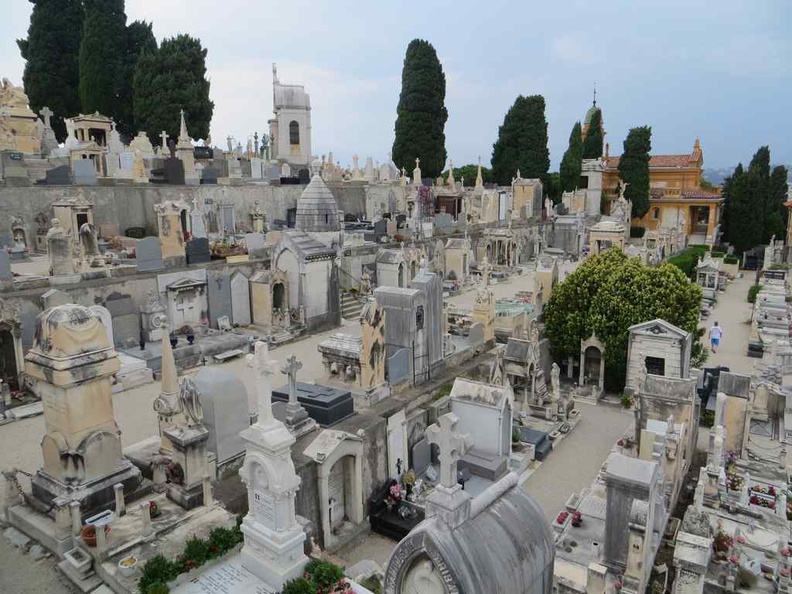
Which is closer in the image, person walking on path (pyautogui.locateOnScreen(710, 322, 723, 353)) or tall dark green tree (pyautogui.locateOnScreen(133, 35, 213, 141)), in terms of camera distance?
person walking on path (pyautogui.locateOnScreen(710, 322, 723, 353))

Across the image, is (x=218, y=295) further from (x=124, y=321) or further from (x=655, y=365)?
(x=655, y=365)

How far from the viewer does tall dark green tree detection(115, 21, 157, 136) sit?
43562 mm

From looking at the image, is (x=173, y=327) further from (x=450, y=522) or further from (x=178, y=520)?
(x=450, y=522)

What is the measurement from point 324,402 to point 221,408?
7.62ft

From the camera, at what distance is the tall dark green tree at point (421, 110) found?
50656 millimetres

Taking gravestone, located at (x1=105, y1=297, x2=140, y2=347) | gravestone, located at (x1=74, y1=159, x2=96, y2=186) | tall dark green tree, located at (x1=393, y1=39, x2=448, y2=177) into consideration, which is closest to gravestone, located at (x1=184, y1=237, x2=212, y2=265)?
gravestone, located at (x1=105, y1=297, x2=140, y2=347)

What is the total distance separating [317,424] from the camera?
12305 mm

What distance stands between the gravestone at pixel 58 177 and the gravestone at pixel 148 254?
25.0ft

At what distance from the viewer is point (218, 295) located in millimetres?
20438

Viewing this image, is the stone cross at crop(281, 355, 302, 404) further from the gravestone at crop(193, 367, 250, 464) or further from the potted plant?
the potted plant

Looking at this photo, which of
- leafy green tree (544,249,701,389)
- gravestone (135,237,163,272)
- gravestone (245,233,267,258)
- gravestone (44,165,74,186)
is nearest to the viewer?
gravestone (135,237,163,272)

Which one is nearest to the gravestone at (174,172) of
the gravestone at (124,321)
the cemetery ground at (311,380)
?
the gravestone at (124,321)

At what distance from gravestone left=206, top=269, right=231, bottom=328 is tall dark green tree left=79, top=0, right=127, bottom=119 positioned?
29649 mm

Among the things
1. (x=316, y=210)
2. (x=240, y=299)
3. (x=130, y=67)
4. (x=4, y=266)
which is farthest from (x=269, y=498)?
(x=130, y=67)
